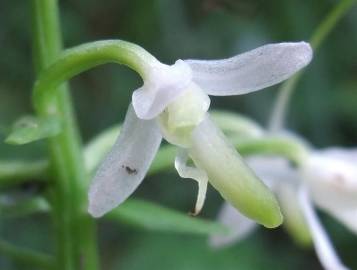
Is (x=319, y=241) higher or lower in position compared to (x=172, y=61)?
lower

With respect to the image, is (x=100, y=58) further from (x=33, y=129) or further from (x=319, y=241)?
(x=319, y=241)

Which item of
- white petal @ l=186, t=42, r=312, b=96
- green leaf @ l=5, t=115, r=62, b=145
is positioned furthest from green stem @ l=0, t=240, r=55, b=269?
white petal @ l=186, t=42, r=312, b=96

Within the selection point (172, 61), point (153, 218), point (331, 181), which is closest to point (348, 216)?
point (331, 181)

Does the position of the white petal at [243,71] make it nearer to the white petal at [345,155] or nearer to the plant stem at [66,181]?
the plant stem at [66,181]

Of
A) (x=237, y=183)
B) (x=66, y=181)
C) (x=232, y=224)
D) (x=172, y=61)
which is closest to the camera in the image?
(x=237, y=183)

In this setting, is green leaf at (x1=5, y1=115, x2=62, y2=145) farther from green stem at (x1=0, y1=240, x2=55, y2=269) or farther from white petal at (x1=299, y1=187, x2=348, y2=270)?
white petal at (x1=299, y1=187, x2=348, y2=270)

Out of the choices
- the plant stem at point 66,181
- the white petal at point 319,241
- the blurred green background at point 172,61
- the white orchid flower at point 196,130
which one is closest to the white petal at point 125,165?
the white orchid flower at point 196,130

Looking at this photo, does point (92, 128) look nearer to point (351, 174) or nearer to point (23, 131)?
point (351, 174)

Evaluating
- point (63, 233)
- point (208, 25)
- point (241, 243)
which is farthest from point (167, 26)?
point (63, 233)
